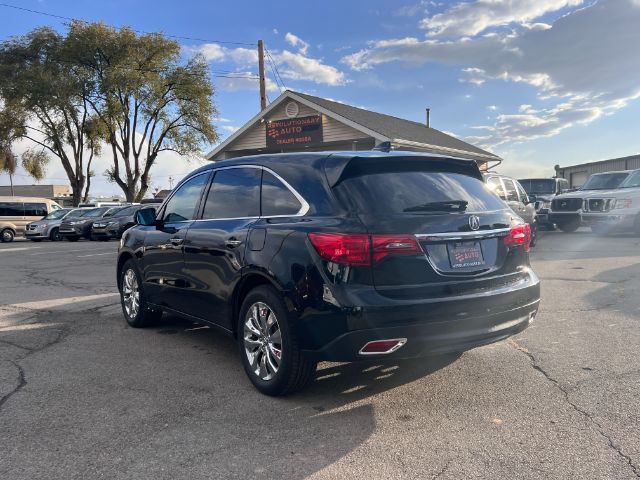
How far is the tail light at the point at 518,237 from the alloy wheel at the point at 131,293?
159 inches

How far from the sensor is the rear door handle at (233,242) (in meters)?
4.27

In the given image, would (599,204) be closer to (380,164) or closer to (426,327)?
(380,164)

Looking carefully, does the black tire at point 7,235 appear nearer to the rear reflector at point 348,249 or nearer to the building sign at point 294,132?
the building sign at point 294,132

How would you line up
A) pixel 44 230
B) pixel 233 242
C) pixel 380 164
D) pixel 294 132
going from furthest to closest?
pixel 44 230, pixel 294 132, pixel 233 242, pixel 380 164

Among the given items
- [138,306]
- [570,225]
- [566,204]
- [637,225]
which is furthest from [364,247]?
[570,225]

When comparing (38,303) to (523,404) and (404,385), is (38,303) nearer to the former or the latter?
(404,385)

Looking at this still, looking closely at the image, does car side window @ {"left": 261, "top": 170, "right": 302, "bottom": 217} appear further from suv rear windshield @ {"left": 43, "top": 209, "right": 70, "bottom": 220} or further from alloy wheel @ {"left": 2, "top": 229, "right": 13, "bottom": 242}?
alloy wheel @ {"left": 2, "top": 229, "right": 13, "bottom": 242}

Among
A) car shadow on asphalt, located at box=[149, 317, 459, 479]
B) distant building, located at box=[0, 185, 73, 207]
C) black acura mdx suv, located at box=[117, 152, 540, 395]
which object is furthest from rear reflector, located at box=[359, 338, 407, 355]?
distant building, located at box=[0, 185, 73, 207]

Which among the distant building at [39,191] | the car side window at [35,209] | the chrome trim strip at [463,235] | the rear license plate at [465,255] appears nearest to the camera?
the chrome trim strip at [463,235]

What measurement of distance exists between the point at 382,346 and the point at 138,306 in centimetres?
360

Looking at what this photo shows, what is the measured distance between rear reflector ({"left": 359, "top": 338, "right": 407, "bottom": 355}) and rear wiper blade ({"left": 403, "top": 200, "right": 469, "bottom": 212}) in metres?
0.86

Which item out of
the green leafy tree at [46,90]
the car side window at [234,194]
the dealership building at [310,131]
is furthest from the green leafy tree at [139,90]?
the car side window at [234,194]

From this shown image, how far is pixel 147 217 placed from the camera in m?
5.78

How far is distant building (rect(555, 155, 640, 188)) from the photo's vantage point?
4091 centimetres
